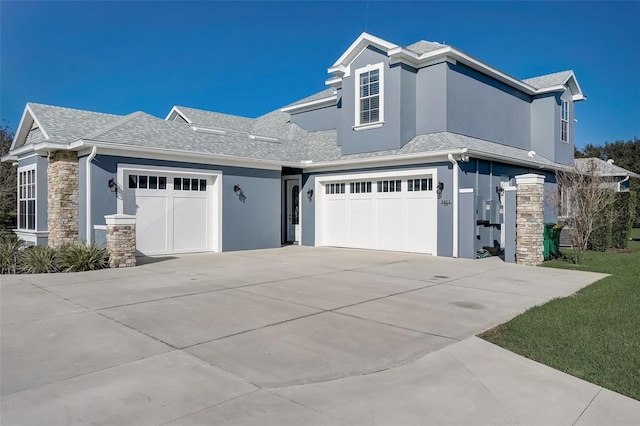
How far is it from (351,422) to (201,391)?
141 centimetres

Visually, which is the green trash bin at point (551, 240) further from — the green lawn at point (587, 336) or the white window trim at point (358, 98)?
the white window trim at point (358, 98)

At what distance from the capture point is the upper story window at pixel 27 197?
15.0 meters

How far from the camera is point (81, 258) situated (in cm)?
1099

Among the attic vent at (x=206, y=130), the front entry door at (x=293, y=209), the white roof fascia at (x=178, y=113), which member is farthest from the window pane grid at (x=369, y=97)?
the white roof fascia at (x=178, y=113)

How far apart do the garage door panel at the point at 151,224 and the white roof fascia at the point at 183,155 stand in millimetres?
1380

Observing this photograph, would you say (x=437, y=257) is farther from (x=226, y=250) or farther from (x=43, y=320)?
(x=43, y=320)

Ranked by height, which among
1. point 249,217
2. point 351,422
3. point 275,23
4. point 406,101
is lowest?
point 351,422

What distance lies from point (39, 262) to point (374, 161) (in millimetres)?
10396

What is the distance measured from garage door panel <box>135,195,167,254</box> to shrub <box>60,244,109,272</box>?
2372 mm

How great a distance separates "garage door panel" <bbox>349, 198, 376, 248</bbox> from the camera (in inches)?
643

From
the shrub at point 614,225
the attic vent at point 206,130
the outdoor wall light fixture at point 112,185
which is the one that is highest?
the attic vent at point 206,130

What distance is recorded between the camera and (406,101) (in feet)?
51.7

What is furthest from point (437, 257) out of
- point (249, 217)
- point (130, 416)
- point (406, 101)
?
point (130, 416)

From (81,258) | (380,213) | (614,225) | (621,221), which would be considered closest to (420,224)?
(380,213)
